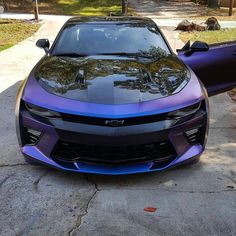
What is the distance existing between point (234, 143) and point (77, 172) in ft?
7.03

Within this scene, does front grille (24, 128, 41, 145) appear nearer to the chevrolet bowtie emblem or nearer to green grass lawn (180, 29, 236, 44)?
the chevrolet bowtie emblem

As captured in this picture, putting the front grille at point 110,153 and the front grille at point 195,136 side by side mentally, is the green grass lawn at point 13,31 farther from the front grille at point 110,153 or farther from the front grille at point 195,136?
the front grille at point 195,136

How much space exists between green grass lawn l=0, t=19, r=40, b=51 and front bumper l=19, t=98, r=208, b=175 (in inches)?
343

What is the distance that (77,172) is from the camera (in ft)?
13.8

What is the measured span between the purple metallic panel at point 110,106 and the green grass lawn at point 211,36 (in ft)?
32.0

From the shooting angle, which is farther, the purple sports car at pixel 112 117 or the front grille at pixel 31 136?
the front grille at pixel 31 136

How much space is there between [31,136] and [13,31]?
12.6 m

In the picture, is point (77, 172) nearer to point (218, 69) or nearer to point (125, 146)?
point (125, 146)

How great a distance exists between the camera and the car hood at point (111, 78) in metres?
4.25

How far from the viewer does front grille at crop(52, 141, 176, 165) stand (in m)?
4.12

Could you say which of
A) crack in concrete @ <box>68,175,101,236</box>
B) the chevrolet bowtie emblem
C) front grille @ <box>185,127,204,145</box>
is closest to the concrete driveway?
crack in concrete @ <box>68,175,101,236</box>

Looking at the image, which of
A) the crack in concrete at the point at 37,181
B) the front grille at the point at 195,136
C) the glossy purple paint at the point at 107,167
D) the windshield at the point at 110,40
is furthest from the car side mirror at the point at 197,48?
the crack in concrete at the point at 37,181

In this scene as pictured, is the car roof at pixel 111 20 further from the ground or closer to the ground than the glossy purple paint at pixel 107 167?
further from the ground

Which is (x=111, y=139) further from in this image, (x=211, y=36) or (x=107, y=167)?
(x=211, y=36)
